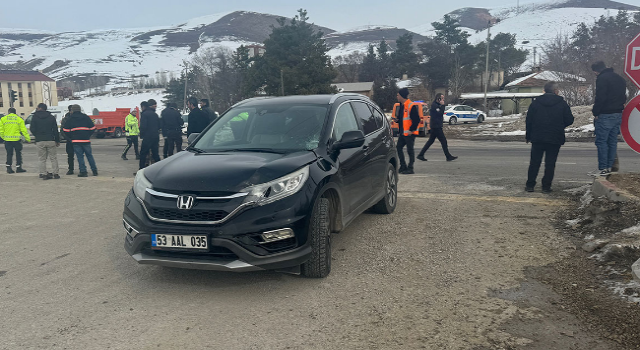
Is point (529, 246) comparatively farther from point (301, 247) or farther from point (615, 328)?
point (301, 247)

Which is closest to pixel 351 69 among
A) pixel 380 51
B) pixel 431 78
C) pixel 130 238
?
pixel 380 51

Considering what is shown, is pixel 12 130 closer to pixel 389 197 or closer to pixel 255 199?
pixel 389 197

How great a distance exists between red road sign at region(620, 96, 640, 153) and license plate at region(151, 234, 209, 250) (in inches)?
171

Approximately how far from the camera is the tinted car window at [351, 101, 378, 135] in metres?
6.49

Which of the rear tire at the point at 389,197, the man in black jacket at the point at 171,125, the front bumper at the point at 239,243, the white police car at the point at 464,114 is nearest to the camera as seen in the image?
the front bumper at the point at 239,243

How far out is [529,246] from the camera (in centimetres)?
555

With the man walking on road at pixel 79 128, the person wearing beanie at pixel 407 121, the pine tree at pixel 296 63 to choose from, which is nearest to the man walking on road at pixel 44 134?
the man walking on road at pixel 79 128

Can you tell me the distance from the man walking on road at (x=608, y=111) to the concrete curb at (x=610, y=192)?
123cm

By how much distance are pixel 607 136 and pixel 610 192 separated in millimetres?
2317

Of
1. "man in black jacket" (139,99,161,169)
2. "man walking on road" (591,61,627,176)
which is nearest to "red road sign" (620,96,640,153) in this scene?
"man walking on road" (591,61,627,176)

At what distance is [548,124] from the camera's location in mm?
8016

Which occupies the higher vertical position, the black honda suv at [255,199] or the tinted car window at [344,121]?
the tinted car window at [344,121]

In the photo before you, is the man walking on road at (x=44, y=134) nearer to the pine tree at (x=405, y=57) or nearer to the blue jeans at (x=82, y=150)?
the blue jeans at (x=82, y=150)

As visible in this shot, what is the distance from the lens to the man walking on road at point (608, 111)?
26.1 ft
